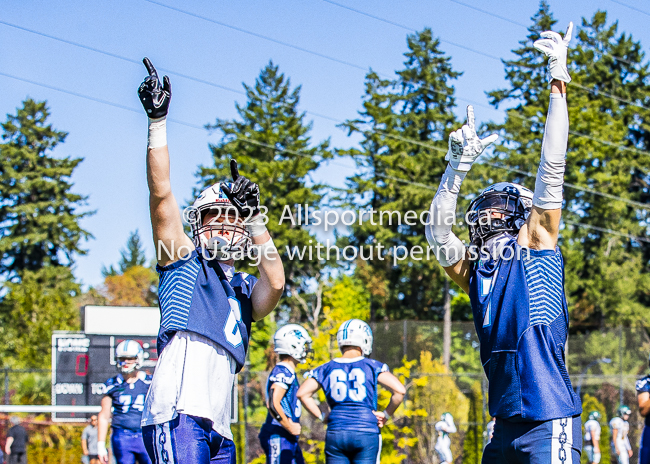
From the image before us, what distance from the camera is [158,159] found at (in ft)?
10.3

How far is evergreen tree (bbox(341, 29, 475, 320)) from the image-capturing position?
36219 mm

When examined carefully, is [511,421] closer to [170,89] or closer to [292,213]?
[170,89]

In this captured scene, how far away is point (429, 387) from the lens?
18.5 meters

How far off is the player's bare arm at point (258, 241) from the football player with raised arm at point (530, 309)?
0.81 meters

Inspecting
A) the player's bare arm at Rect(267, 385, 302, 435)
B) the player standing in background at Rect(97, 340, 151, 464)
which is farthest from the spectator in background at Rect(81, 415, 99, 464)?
the player's bare arm at Rect(267, 385, 302, 435)

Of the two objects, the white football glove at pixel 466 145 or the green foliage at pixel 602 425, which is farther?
the green foliage at pixel 602 425

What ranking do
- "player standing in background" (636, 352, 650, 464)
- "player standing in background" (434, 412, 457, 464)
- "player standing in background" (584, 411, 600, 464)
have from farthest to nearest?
1. "player standing in background" (434, 412, 457, 464)
2. "player standing in background" (584, 411, 600, 464)
3. "player standing in background" (636, 352, 650, 464)

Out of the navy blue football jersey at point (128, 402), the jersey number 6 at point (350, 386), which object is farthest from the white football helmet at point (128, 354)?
the jersey number 6 at point (350, 386)

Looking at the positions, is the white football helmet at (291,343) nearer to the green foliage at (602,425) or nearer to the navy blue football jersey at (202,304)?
the navy blue football jersey at (202,304)

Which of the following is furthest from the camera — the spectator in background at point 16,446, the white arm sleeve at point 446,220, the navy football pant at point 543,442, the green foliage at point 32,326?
the green foliage at point 32,326

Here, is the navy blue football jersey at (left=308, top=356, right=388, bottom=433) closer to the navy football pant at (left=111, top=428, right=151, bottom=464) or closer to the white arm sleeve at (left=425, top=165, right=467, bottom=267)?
the navy football pant at (left=111, top=428, right=151, bottom=464)

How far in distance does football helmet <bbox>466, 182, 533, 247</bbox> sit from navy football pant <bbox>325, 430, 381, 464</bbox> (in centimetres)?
322

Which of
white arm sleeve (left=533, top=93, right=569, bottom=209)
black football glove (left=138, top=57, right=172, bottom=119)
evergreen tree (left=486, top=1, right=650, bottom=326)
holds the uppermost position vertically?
evergreen tree (left=486, top=1, right=650, bottom=326)

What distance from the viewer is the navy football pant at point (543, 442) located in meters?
3.12
